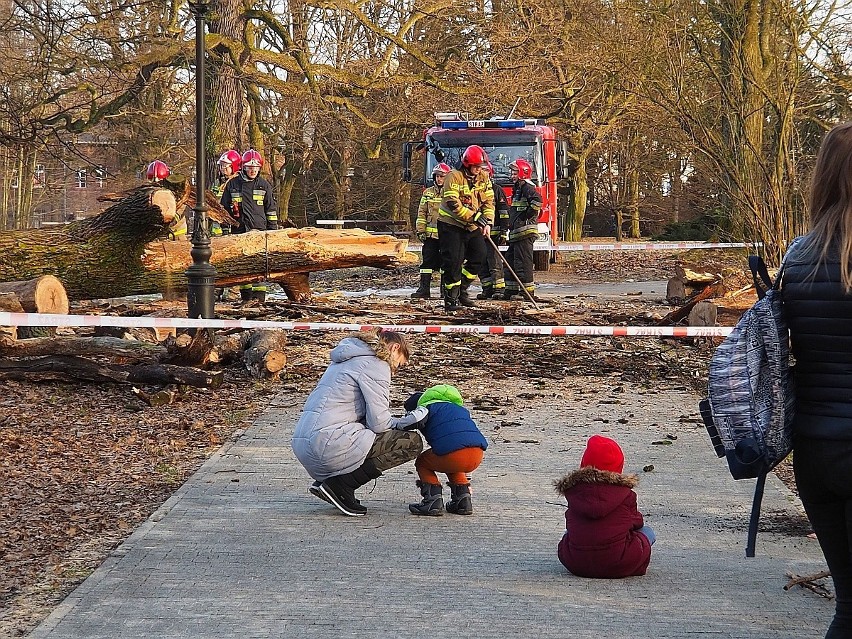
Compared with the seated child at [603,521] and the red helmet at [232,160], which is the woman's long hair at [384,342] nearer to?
the seated child at [603,521]

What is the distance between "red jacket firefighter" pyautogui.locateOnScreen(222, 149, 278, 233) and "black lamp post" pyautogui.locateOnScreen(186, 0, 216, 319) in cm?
394

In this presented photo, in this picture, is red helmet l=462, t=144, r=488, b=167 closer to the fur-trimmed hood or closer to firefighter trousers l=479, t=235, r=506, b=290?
firefighter trousers l=479, t=235, r=506, b=290

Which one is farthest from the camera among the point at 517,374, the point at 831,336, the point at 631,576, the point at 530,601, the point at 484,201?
the point at 484,201

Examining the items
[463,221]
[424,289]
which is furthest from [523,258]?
[463,221]

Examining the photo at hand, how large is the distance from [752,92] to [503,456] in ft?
18.9

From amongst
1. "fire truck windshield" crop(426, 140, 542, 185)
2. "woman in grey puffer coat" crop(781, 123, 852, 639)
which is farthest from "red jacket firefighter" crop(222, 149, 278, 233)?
"woman in grey puffer coat" crop(781, 123, 852, 639)

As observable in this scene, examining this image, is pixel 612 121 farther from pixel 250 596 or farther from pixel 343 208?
pixel 250 596

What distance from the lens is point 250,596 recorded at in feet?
15.2

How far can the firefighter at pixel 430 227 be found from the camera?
16.4m

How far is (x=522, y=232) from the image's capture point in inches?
699

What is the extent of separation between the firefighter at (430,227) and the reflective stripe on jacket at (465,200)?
1.62ft

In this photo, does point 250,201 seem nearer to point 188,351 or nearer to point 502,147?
point 502,147

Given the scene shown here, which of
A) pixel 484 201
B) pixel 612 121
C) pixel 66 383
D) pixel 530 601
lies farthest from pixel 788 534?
pixel 612 121

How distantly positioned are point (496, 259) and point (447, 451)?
39.4 ft
